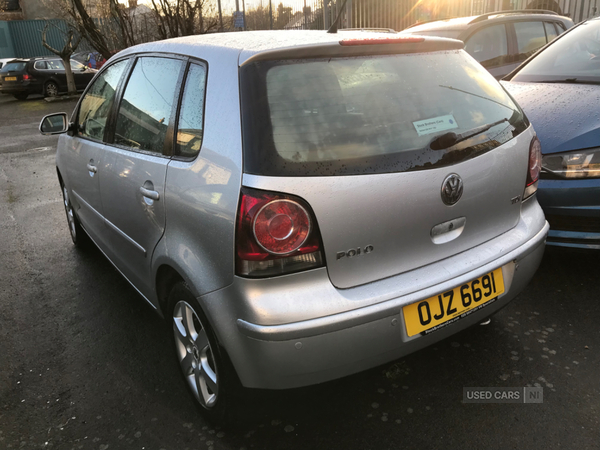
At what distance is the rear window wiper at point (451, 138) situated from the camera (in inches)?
81.9

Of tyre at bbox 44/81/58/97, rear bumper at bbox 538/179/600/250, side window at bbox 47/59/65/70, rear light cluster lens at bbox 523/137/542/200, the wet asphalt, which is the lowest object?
tyre at bbox 44/81/58/97

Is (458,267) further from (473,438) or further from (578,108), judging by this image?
(578,108)

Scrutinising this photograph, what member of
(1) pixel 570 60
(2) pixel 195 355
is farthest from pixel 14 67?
(2) pixel 195 355

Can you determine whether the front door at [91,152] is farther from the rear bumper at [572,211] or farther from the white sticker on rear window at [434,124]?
the rear bumper at [572,211]

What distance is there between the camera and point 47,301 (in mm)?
3709

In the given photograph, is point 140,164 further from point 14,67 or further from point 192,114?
point 14,67

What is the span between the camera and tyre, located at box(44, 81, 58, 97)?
20891 millimetres

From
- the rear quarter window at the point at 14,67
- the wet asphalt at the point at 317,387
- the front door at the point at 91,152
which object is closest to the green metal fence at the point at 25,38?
the rear quarter window at the point at 14,67

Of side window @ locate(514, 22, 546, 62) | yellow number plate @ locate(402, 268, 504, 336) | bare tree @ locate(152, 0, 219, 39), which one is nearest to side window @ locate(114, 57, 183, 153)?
yellow number plate @ locate(402, 268, 504, 336)

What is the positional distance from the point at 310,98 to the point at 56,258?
3367 millimetres

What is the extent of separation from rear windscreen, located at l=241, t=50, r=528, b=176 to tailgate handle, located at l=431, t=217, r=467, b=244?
245 millimetres

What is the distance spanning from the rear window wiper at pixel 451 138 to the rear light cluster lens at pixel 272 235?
0.61 m

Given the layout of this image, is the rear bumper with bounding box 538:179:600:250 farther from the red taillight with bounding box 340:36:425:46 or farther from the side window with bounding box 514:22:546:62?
the side window with bounding box 514:22:546:62

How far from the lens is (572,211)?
3.08 metres
